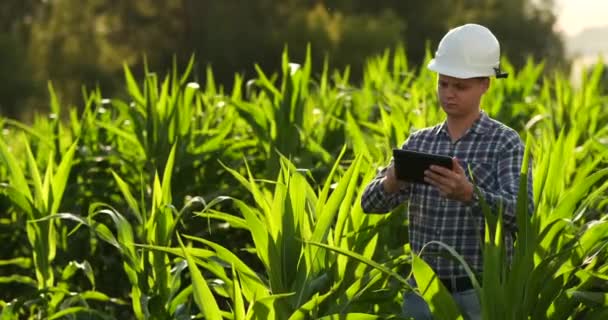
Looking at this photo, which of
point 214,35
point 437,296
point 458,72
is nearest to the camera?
point 437,296

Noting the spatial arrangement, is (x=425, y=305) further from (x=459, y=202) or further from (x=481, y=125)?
(x=481, y=125)

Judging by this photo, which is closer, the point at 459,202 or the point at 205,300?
the point at 205,300

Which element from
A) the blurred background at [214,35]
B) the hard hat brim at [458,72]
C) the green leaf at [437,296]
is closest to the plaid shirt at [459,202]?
the hard hat brim at [458,72]

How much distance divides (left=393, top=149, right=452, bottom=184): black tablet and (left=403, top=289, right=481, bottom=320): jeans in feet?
1.29

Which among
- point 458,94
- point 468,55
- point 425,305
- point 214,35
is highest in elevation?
point 468,55

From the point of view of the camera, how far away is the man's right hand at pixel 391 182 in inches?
144

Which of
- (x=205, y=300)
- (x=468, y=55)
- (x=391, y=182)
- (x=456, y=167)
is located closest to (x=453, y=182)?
(x=456, y=167)

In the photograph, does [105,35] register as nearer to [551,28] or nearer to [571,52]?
[551,28]

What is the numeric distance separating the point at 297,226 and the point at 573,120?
367cm

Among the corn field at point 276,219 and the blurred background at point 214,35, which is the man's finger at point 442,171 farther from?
the blurred background at point 214,35

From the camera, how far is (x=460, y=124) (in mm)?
3766

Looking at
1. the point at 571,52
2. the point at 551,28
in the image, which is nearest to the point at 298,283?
the point at 551,28

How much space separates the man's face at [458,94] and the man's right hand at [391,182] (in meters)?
0.24

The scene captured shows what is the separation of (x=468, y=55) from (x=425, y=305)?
73 cm
